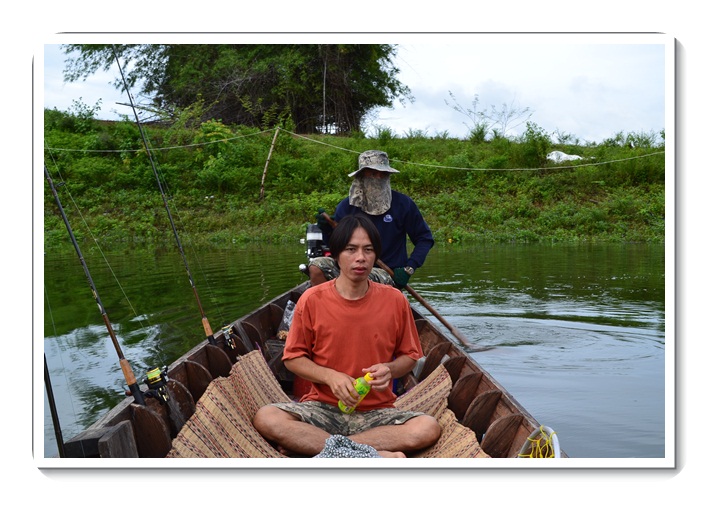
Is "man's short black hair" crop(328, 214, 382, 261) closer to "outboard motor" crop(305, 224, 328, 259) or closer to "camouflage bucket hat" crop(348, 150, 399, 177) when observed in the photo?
"camouflage bucket hat" crop(348, 150, 399, 177)

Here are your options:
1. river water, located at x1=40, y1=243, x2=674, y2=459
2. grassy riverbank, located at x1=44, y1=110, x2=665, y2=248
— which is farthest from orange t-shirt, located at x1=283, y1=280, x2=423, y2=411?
grassy riverbank, located at x1=44, y1=110, x2=665, y2=248

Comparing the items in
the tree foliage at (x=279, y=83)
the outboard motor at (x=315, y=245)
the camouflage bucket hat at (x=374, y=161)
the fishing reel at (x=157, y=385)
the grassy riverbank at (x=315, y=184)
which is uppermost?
the tree foliage at (x=279, y=83)

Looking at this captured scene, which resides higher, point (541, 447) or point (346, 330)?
point (346, 330)

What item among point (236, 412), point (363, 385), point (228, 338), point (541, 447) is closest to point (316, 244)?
point (228, 338)

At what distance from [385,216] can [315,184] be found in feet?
54.0

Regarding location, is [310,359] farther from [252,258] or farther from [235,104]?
[235,104]

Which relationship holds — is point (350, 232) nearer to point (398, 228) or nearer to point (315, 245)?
point (398, 228)

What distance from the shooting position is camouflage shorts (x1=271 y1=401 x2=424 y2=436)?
326cm

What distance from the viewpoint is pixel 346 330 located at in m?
3.13

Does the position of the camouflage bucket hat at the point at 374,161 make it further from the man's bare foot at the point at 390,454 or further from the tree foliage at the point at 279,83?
the tree foliage at the point at 279,83

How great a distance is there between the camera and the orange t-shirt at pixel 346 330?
10.3 feet

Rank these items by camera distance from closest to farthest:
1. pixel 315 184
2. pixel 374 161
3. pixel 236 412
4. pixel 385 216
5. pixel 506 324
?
1. pixel 236 412
2. pixel 374 161
3. pixel 385 216
4. pixel 506 324
5. pixel 315 184

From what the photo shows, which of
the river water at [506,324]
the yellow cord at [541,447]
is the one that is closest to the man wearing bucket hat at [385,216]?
the river water at [506,324]
